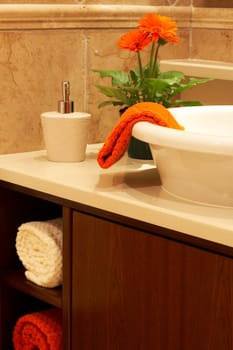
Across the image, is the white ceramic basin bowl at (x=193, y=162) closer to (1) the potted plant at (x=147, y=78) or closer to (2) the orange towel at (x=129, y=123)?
(2) the orange towel at (x=129, y=123)

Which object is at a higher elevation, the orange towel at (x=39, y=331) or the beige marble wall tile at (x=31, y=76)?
the beige marble wall tile at (x=31, y=76)

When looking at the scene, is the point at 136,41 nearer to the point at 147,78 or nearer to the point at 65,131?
the point at 147,78

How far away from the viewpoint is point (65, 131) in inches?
64.8

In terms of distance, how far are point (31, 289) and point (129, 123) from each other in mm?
454

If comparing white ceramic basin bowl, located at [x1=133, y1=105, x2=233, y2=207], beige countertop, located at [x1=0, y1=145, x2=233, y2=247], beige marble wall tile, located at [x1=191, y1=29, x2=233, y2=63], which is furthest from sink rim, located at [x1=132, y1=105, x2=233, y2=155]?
beige marble wall tile, located at [x1=191, y1=29, x2=233, y2=63]

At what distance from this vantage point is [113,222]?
141 cm

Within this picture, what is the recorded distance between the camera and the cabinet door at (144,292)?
4.07 feet

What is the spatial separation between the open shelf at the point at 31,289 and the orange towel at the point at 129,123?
0.31 metres

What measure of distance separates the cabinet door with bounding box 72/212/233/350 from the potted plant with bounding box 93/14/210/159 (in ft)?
1.03

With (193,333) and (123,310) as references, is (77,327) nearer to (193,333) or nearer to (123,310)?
(123,310)

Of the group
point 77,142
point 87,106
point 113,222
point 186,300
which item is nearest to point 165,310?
point 186,300

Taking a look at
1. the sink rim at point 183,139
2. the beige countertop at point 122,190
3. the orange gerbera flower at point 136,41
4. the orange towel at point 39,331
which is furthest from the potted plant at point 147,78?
the orange towel at point 39,331

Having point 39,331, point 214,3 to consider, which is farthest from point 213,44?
point 39,331

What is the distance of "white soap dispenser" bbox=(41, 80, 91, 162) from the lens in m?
1.64
